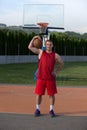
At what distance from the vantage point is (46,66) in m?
10.3

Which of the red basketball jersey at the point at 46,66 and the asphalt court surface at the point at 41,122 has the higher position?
the red basketball jersey at the point at 46,66

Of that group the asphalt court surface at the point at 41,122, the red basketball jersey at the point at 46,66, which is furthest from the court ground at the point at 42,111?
the red basketball jersey at the point at 46,66

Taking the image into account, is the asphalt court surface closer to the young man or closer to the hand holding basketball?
the young man

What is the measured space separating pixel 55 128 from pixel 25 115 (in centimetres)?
173

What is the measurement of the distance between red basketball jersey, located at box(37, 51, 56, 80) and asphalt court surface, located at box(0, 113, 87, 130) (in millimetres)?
938

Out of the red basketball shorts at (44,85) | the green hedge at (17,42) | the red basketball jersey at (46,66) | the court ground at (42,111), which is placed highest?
the red basketball jersey at (46,66)

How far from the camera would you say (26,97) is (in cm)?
1434

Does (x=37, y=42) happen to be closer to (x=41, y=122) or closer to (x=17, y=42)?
(x=41, y=122)

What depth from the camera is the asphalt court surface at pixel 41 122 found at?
8.95 m

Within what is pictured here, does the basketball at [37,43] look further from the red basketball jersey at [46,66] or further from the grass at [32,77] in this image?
the grass at [32,77]

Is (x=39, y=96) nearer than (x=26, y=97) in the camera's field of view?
Yes

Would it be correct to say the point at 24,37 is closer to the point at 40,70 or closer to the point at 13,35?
the point at 13,35

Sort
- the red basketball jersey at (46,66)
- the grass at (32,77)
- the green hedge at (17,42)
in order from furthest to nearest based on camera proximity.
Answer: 1. the green hedge at (17,42)
2. the grass at (32,77)
3. the red basketball jersey at (46,66)

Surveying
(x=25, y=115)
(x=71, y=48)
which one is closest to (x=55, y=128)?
(x=25, y=115)
